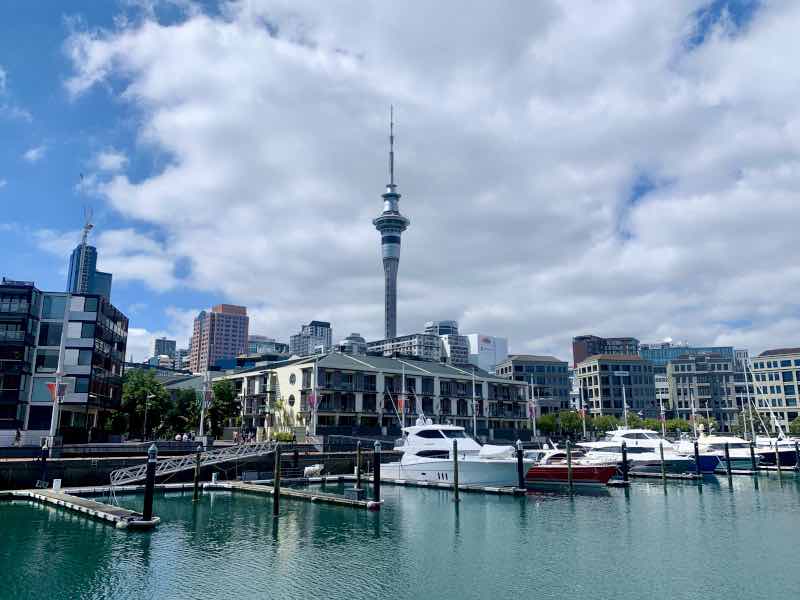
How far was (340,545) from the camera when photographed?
33.5 meters

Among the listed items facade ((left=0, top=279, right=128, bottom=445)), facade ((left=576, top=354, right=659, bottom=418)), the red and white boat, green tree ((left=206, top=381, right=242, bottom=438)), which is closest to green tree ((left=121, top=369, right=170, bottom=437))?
facade ((left=0, top=279, right=128, bottom=445))

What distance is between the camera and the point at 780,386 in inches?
6181

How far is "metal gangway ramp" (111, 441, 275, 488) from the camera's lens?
49.2 meters

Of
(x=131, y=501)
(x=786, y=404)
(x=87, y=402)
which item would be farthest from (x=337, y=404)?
(x=786, y=404)

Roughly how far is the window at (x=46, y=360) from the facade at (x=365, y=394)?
2987cm

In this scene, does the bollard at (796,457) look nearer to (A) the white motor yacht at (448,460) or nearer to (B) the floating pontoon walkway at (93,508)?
(A) the white motor yacht at (448,460)

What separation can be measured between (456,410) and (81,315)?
195 feet

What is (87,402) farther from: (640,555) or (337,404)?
(640,555)

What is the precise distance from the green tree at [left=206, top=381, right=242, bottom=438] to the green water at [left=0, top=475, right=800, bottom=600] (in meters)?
38.9

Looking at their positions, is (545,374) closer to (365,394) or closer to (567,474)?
(365,394)

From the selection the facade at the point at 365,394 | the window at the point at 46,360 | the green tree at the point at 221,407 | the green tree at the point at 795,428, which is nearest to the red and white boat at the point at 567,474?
the facade at the point at 365,394

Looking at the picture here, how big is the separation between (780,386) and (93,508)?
544 ft

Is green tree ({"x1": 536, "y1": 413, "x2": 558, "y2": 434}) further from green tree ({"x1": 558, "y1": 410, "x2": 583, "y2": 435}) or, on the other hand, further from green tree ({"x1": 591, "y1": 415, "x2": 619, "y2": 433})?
green tree ({"x1": 591, "y1": 415, "x2": 619, "y2": 433})

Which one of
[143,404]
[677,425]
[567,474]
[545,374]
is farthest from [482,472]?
[545,374]
